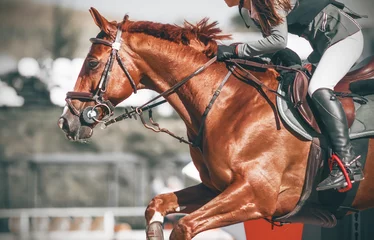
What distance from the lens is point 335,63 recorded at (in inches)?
169

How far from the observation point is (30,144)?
11914 millimetres

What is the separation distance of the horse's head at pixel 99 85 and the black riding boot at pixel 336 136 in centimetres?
119

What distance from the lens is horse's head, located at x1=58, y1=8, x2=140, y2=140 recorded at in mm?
4305

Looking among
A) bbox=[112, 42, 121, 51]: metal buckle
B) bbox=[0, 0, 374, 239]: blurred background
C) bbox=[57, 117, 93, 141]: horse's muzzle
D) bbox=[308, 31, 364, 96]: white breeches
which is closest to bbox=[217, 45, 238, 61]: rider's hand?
bbox=[308, 31, 364, 96]: white breeches

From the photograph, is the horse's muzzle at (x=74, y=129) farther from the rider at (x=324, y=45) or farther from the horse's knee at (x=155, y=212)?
the rider at (x=324, y=45)

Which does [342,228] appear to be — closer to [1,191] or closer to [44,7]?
[1,191]

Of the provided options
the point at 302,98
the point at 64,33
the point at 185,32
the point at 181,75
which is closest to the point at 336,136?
the point at 302,98

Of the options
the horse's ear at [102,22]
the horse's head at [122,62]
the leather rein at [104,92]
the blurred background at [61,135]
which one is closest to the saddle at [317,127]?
the leather rein at [104,92]

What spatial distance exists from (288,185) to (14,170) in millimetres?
7907

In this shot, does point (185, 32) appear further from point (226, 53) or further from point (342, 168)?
point (342, 168)

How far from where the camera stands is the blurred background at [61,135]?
37.0ft

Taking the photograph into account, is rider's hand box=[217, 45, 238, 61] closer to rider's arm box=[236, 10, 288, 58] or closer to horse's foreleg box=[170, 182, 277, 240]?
rider's arm box=[236, 10, 288, 58]

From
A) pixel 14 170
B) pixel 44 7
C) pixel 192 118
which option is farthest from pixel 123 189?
pixel 192 118

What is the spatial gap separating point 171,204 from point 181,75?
0.84m
